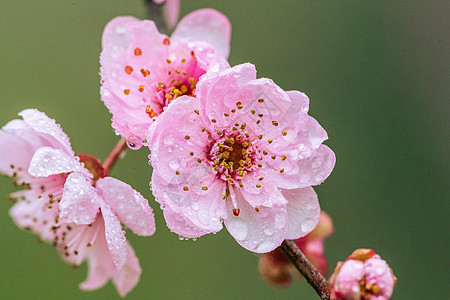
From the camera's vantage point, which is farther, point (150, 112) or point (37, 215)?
point (37, 215)

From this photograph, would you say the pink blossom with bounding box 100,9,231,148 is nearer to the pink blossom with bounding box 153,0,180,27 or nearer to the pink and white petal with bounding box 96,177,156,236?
the pink and white petal with bounding box 96,177,156,236

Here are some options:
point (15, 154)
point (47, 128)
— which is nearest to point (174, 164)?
point (47, 128)

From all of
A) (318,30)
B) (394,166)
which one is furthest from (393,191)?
(318,30)

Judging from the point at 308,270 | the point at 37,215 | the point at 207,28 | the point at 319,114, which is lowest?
the point at 319,114

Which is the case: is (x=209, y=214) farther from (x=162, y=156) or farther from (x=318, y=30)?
(x=318, y=30)


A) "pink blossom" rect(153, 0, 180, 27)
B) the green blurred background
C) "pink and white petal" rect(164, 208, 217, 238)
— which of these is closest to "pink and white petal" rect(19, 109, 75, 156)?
"pink and white petal" rect(164, 208, 217, 238)

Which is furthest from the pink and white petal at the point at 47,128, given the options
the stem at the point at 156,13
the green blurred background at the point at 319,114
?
the green blurred background at the point at 319,114

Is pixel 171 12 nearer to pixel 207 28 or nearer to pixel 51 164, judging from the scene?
pixel 207 28

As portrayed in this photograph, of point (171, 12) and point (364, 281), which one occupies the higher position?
point (171, 12)
